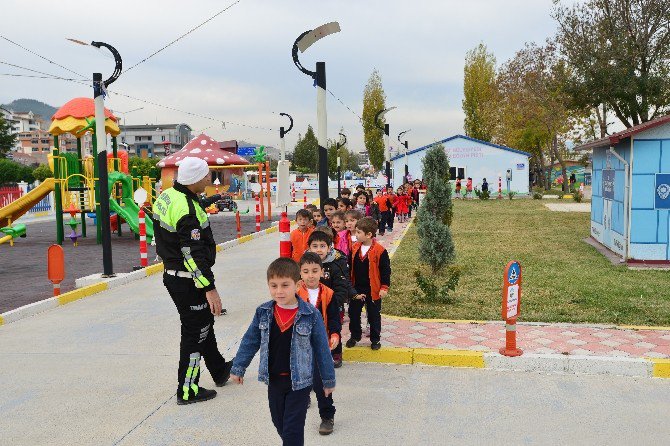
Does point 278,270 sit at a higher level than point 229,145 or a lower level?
lower

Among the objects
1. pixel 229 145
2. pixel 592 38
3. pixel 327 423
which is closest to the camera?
pixel 327 423

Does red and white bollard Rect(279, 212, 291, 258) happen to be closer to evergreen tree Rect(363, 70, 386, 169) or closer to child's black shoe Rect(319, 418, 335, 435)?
child's black shoe Rect(319, 418, 335, 435)

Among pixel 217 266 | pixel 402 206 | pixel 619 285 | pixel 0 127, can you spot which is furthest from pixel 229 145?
pixel 619 285

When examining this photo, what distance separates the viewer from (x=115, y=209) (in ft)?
57.7

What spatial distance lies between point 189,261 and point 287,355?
4.98 ft

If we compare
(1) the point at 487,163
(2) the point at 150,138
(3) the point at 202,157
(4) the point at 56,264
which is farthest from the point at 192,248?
(2) the point at 150,138

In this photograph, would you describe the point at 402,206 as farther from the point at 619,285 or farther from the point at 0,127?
the point at 0,127

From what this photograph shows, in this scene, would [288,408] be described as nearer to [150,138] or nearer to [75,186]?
[75,186]

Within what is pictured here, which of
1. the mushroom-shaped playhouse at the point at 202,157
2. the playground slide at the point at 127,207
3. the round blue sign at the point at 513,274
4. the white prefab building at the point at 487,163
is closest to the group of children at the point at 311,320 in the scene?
the round blue sign at the point at 513,274

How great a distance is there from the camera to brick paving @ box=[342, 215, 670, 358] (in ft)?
19.5

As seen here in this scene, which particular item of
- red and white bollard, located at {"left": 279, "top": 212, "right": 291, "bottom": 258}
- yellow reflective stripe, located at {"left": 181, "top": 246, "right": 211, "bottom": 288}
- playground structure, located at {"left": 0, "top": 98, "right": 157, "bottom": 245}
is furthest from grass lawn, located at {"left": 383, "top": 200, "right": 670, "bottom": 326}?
playground structure, located at {"left": 0, "top": 98, "right": 157, "bottom": 245}

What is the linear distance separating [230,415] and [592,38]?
26.3 metres

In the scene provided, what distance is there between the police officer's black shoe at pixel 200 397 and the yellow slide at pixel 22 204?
48.7 ft

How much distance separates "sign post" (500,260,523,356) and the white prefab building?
38093 millimetres
